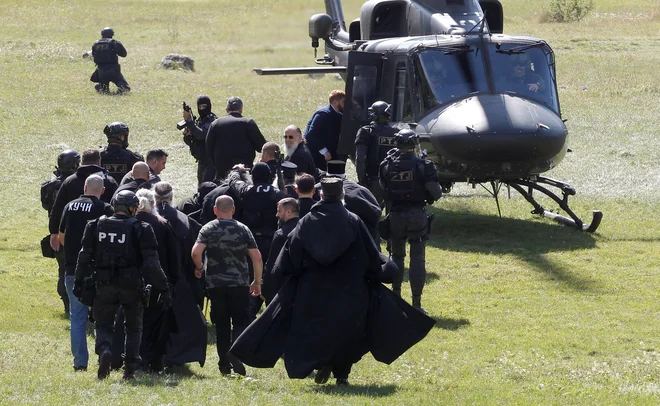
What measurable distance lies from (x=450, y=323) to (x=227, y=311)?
2.87m

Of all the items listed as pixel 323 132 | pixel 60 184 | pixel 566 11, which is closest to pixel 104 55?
pixel 323 132

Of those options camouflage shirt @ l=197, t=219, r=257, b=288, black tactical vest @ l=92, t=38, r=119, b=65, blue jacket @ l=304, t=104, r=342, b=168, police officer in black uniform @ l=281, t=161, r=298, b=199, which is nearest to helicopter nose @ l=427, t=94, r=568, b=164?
blue jacket @ l=304, t=104, r=342, b=168

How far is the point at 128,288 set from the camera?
28.1ft

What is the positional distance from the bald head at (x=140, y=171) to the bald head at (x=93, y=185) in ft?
2.27

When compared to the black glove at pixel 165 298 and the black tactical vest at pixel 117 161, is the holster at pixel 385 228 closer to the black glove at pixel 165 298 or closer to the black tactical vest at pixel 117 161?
the black tactical vest at pixel 117 161

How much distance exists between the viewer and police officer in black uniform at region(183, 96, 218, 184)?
1523cm

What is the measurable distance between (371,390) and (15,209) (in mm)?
10877

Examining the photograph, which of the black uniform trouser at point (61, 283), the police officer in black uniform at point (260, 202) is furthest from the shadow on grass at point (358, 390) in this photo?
the black uniform trouser at point (61, 283)

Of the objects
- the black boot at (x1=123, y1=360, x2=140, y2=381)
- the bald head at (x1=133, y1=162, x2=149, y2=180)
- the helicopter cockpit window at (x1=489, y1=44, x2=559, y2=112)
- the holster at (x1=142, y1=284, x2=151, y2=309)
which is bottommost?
the black boot at (x1=123, y1=360, x2=140, y2=381)

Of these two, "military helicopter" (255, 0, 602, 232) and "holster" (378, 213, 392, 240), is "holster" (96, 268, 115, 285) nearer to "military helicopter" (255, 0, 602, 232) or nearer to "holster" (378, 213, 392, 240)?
"holster" (378, 213, 392, 240)

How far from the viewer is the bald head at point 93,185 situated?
31.5 feet

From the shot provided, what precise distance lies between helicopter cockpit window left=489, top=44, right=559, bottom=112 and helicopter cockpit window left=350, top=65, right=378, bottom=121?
180 cm

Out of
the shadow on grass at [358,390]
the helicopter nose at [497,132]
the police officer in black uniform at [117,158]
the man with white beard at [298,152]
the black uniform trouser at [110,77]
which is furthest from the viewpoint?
the black uniform trouser at [110,77]

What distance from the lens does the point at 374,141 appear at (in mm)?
13117
